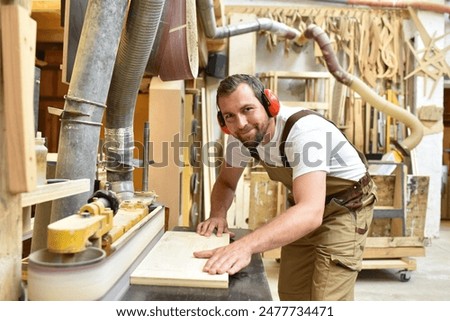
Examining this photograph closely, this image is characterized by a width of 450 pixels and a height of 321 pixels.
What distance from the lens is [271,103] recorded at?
5.36ft

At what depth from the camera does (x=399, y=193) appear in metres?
3.57

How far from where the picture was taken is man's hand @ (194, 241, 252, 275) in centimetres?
113

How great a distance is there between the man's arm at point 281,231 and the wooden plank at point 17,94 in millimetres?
571

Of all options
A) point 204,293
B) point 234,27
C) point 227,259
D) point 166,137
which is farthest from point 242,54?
point 204,293

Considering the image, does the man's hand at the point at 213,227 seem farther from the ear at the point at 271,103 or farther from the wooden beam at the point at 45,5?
the wooden beam at the point at 45,5

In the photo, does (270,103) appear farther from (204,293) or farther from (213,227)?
(204,293)

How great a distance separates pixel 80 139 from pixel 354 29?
428cm

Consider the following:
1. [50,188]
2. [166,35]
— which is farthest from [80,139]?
[166,35]

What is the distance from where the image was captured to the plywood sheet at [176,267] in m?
1.07

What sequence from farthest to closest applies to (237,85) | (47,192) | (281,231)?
(237,85) → (281,231) → (47,192)

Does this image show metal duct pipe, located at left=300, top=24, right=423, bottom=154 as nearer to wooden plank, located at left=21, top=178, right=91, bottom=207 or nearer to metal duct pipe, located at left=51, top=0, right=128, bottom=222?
metal duct pipe, located at left=51, top=0, right=128, bottom=222

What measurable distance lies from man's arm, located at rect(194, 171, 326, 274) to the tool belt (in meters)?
0.37

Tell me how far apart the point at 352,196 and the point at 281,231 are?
602 millimetres
